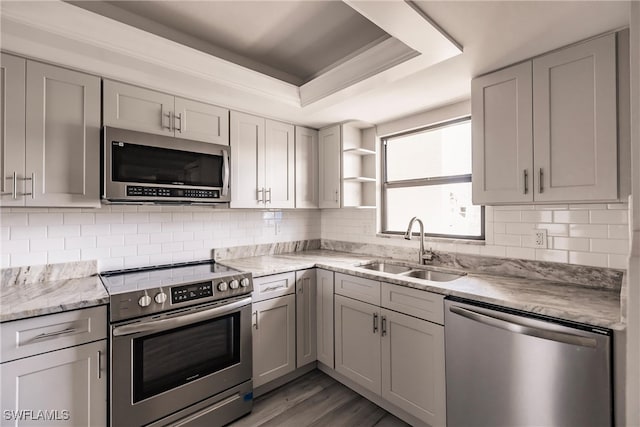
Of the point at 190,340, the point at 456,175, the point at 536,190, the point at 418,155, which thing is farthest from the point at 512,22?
the point at 190,340

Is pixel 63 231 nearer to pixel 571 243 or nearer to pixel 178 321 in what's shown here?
pixel 178 321

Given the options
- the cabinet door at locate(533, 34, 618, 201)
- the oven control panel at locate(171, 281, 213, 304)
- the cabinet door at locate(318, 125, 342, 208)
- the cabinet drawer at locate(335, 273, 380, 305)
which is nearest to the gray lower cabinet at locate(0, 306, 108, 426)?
the oven control panel at locate(171, 281, 213, 304)

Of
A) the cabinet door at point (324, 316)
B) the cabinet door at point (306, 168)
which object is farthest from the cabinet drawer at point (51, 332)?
the cabinet door at point (306, 168)

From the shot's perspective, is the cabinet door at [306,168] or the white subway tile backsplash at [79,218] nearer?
the white subway tile backsplash at [79,218]

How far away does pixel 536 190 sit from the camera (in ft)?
5.74

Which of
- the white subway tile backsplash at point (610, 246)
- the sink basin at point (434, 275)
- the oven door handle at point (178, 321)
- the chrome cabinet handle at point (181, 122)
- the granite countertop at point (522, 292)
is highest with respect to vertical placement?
the chrome cabinet handle at point (181, 122)

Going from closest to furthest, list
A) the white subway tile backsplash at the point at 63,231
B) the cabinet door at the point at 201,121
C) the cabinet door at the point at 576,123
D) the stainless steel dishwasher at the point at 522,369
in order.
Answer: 1. the stainless steel dishwasher at the point at 522,369
2. the cabinet door at the point at 576,123
3. the white subway tile backsplash at the point at 63,231
4. the cabinet door at the point at 201,121

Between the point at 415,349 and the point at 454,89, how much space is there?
1.79 m

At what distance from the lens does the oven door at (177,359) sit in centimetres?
167

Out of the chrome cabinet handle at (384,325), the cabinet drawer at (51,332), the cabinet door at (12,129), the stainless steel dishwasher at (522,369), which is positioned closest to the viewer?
the stainless steel dishwasher at (522,369)

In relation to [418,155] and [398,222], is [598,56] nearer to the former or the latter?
[418,155]

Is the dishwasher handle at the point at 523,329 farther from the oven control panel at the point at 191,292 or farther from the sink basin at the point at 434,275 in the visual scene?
the oven control panel at the point at 191,292

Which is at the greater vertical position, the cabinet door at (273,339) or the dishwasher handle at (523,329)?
the dishwasher handle at (523,329)

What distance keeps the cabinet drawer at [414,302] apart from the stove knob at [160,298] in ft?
4.48
